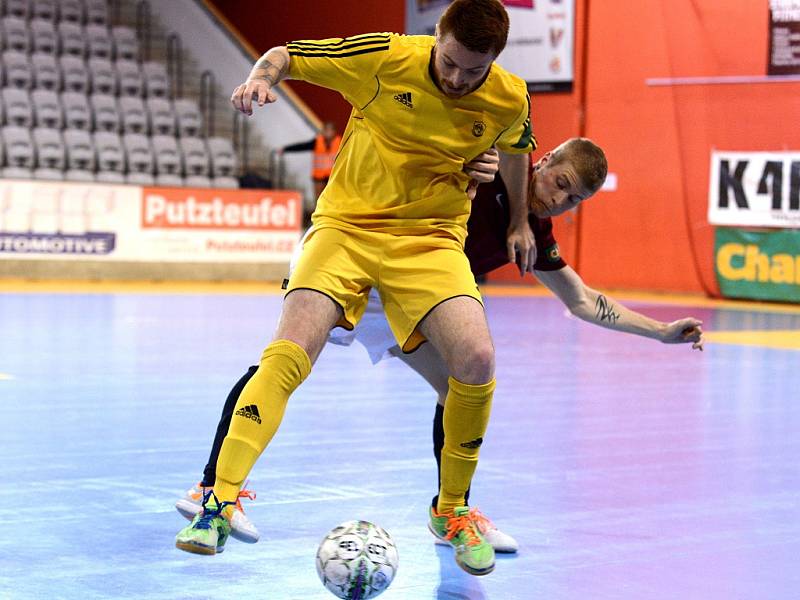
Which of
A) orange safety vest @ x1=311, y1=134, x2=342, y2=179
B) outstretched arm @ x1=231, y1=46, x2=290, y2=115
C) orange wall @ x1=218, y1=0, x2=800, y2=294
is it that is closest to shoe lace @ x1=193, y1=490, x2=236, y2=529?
outstretched arm @ x1=231, y1=46, x2=290, y2=115

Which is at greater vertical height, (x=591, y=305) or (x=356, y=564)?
(x=591, y=305)

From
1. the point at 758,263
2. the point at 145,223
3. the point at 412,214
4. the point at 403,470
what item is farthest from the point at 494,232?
the point at 145,223

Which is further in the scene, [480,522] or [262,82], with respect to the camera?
[480,522]

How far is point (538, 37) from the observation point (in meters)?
20.1

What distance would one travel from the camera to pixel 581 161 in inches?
177

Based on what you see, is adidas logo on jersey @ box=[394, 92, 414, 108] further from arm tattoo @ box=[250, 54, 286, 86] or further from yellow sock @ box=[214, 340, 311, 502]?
yellow sock @ box=[214, 340, 311, 502]

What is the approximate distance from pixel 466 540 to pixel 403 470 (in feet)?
5.60

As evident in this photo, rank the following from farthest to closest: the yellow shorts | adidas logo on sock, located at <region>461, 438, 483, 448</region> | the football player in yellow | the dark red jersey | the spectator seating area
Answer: the spectator seating area < the dark red jersey < adidas logo on sock, located at <region>461, 438, 483, 448</region> < the yellow shorts < the football player in yellow

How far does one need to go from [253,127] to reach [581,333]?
37.3 feet

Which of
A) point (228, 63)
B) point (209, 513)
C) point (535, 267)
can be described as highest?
point (228, 63)

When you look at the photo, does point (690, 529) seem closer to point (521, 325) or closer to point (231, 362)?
point (231, 362)

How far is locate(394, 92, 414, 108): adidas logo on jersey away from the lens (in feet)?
13.5

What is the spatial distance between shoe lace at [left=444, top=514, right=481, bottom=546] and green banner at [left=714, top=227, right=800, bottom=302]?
13851 millimetres

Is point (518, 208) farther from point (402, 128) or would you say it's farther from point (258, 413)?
point (258, 413)
